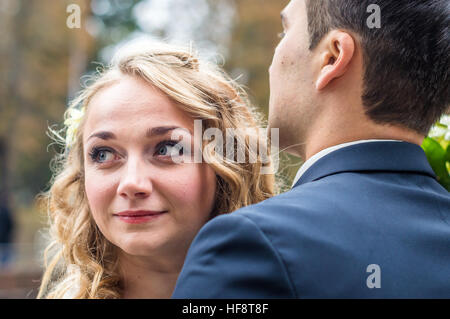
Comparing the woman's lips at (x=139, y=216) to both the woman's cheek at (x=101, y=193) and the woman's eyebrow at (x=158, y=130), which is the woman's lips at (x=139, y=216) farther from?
the woman's eyebrow at (x=158, y=130)

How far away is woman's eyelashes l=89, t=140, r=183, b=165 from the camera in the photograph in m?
2.17

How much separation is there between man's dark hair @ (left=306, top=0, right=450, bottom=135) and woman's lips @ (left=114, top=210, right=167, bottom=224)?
932mm

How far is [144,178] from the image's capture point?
2.09 m

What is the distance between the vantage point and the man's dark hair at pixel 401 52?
70.2 inches

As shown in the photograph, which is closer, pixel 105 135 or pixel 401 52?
pixel 401 52

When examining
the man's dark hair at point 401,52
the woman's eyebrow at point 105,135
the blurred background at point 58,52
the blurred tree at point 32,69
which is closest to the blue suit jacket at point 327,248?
the man's dark hair at point 401,52

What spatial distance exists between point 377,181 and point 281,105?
0.54 m

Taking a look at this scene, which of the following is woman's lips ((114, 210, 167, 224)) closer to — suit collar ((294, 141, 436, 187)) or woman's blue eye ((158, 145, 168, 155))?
woman's blue eye ((158, 145, 168, 155))

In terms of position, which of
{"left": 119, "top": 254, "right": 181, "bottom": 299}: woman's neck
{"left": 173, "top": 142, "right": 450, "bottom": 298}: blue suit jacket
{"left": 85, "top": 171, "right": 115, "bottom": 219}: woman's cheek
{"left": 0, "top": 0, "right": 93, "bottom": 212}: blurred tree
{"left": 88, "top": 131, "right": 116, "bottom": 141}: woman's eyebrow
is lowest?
{"left": 119, "top": 254, "right": 181, "bottom": 299}: woman's neck

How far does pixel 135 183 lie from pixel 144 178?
5cm

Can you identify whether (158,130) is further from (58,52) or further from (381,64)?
(58,52)

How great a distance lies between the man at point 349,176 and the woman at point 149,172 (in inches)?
17.2

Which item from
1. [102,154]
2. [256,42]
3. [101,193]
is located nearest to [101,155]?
[102,154]

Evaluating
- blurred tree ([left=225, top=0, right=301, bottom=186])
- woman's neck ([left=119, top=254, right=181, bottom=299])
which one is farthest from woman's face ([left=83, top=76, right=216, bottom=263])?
blurred tree ([left=225, top=0, right=301, bottom=186])
